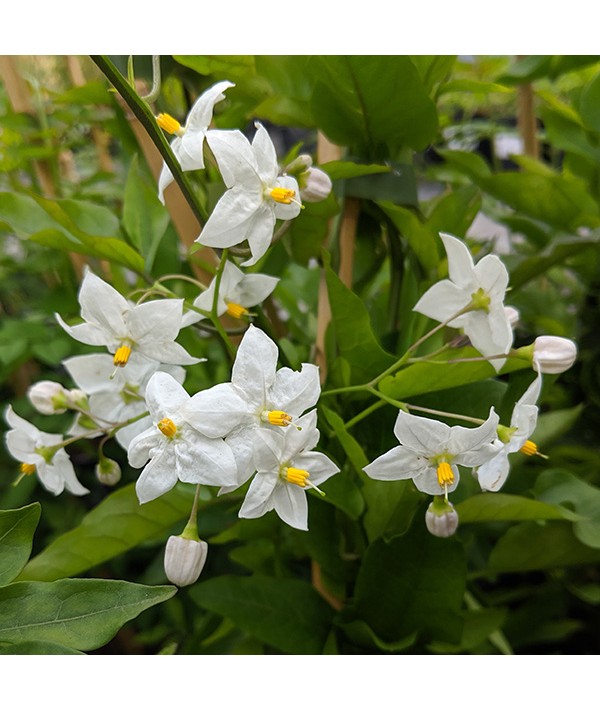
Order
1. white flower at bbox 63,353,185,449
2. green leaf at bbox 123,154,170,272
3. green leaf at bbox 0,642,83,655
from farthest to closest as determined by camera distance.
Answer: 1. green leaf at bbox 123,154,170,272
2. white flower at bbox 63,353,185,449
3. green leaf at bbox 0,642,83,655

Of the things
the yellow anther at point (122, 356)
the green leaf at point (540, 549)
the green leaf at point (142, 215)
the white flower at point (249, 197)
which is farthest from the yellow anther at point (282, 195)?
the green leaf at point (540, 549)

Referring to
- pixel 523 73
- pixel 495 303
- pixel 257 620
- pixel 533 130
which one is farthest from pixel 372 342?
pixel 533 130

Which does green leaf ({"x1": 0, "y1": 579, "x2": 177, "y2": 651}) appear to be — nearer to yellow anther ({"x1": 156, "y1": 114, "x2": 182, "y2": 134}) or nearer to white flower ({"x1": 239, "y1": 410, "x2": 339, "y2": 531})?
white flower ({"x1": 239, "y1": 410, "x2": 339, "y2": 531})

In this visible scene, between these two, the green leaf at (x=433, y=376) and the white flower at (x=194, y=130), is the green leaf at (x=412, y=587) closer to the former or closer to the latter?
the green leaf at (x=433, y=376)

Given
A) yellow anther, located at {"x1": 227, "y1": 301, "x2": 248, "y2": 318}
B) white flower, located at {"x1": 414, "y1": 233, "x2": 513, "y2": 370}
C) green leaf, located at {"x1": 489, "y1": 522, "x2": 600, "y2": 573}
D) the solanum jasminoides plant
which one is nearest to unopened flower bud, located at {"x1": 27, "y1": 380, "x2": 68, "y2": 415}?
the solanum jasminoides plant

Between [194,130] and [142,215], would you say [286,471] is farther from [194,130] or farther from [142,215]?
[142,215]

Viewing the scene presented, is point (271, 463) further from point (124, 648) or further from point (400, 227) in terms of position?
point (124, 648)
